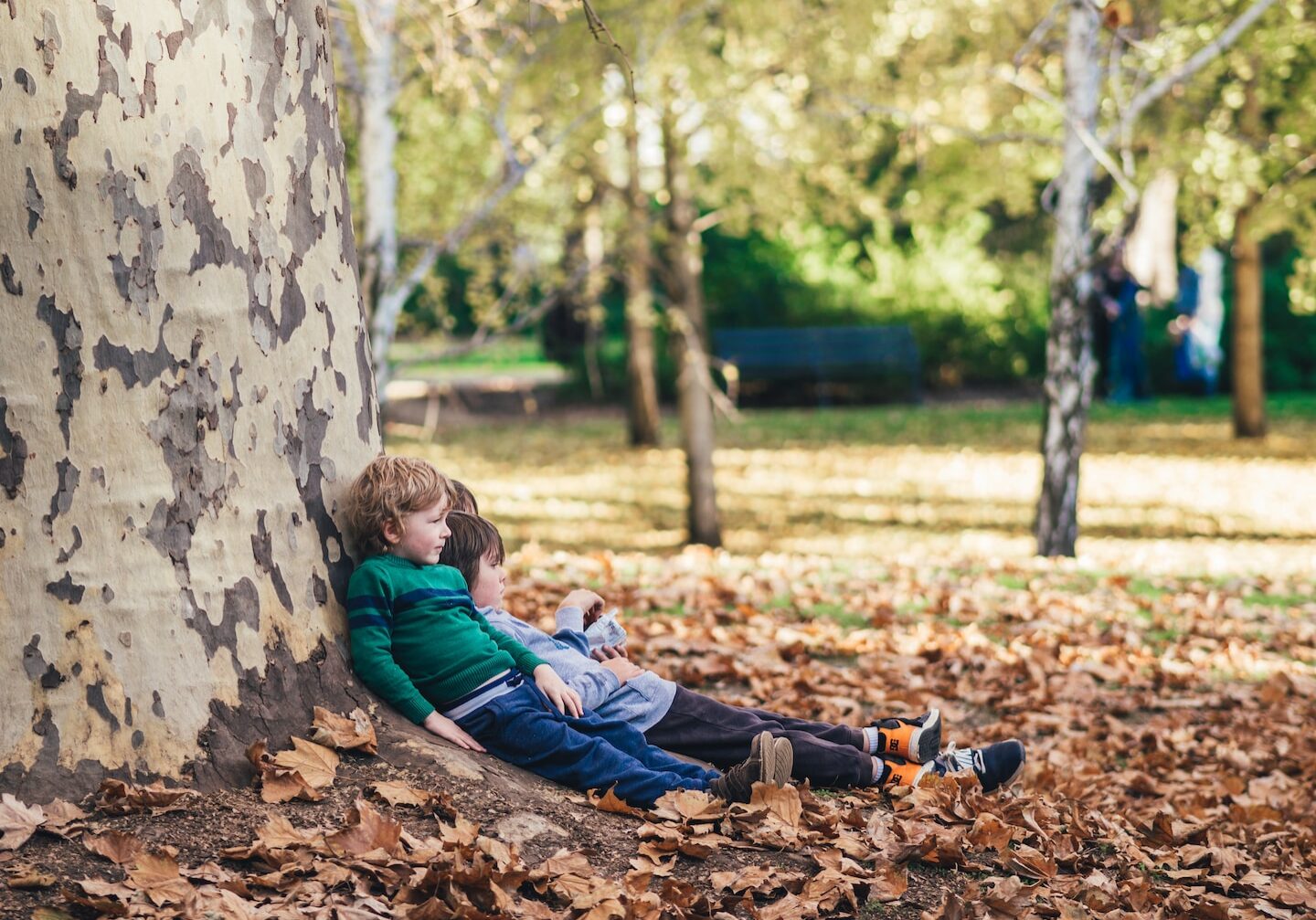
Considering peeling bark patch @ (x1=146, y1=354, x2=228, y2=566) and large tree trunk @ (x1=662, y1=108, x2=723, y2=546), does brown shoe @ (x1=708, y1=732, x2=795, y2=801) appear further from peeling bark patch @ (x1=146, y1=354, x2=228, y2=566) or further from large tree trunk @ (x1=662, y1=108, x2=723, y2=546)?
large tree trunk @ (x1=662, y1=108, x2=723, y2=546)

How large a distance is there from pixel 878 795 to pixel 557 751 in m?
1.00

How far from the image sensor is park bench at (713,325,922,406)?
82.7ft

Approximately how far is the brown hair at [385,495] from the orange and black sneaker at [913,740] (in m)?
1.60

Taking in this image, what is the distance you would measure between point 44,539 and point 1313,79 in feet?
49.2

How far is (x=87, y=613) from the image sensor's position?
9.52 ft

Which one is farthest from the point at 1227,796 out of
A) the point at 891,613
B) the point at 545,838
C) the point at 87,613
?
the point at 87,613

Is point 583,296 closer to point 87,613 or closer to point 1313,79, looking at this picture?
point 1313,79

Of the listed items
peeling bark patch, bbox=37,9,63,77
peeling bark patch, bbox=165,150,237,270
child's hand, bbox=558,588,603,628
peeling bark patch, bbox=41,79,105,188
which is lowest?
child's hand, bbox=558,588,603,628

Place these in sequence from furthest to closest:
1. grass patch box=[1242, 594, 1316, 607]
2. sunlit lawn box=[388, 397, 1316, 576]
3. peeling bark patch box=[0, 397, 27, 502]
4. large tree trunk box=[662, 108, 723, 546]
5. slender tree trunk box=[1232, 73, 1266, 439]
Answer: slender tree trunk box=[1232, 73, 1266, 439] < large tree trunk box=[662, 108, 723, 546] < sunlit lawn box=[388, 397, 1316, 576] < grass patch box=[1242, 594, 1316, 607] < peeling bark patch box=[0, 397, 27, 502]

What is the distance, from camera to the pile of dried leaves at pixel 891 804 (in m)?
2.79

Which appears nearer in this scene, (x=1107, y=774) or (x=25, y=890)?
(x=25, y=890)

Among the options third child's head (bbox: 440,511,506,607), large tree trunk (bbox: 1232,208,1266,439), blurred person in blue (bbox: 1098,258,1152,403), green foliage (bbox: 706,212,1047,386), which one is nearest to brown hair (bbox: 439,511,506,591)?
third child's head (bbox: 440,511,506,607)

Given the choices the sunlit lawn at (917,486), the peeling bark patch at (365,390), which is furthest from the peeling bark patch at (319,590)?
the sunlit lawn at (917,486)

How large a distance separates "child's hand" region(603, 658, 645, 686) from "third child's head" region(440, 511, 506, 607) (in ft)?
1.37
